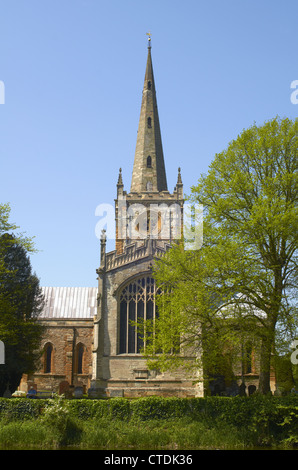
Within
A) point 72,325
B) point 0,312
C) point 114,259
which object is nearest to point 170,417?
point 0,312

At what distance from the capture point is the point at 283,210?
68.3 ft

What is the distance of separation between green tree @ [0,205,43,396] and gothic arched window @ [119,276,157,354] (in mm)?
6037

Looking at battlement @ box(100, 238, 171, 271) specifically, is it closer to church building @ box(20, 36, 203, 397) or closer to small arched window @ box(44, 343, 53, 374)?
church building @ box(20, 36, 203, 397)

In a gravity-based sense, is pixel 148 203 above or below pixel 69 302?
above

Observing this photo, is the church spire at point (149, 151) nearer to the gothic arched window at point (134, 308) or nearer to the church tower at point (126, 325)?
the church tower at point (126, 325)

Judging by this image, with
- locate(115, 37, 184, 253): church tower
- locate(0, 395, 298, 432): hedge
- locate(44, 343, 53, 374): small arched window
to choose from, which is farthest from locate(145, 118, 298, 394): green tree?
locate(44, 343, 53, 374): small arched window

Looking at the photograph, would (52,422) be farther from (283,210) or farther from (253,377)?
(253,377)

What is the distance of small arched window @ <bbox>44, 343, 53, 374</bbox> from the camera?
149 ft

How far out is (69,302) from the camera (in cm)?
4928

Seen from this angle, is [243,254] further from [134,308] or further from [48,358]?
[48,358]

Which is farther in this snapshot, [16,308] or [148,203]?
[148,203]

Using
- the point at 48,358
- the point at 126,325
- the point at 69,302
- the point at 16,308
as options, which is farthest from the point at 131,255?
the point at 48,358

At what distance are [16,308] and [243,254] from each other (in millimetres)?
13997
